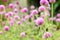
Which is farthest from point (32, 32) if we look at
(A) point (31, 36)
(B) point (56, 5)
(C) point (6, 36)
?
(B) point (56, 5)

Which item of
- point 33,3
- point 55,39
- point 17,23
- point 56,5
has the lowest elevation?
point 55,39

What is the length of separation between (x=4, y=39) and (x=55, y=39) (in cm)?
48

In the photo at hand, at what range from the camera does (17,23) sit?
6.68 feet

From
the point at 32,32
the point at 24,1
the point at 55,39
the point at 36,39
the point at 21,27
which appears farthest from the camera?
the point at 24,1

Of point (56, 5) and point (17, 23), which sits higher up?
point (56, 5)

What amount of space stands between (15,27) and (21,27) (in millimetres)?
86

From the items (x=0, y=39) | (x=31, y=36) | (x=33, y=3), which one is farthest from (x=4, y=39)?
(x=33, y=3)

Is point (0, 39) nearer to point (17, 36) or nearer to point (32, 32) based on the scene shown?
point (17, 36)

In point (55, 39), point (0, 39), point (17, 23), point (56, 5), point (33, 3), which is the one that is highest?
point (33, 3)

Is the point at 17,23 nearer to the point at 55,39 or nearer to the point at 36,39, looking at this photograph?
the point at 36,39

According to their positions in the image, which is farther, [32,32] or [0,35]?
[32,32]

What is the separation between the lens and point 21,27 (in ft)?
7.20

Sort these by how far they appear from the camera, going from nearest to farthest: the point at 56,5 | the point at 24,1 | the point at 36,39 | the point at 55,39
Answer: the point at 55,39, the point at 36,39, the point at 56,5, the point at 24,1

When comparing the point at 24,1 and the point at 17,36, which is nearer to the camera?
the point at 17,36
